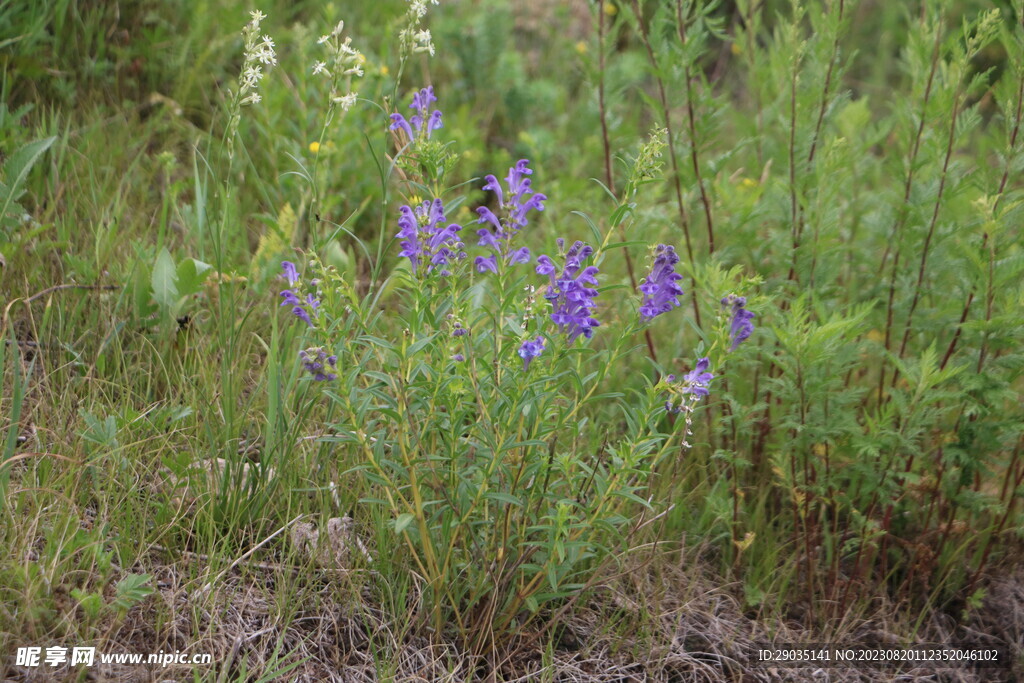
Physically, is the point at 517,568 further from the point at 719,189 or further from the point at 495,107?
the point at 495,107

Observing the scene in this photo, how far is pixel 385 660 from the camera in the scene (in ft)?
7.09

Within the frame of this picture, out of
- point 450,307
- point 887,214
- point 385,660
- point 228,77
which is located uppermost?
point 228,77

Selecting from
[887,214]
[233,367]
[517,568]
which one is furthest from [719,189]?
[233,367]

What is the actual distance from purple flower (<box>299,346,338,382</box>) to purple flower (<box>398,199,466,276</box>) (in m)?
0.31

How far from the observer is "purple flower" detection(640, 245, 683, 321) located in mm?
2037

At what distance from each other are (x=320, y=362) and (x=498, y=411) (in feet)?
1.51

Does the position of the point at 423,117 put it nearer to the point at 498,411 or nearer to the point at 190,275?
the point at 498,411

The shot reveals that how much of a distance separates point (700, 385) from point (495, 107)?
10.4 ft

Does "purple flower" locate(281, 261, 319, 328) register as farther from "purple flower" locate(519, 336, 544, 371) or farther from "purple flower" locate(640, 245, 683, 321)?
"purple flower" locate(640, 245, 683, 321)

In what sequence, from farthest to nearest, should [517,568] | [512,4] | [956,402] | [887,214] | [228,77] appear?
[512,4]
[228,77]
[887,214]
[956,402]
[517,568]

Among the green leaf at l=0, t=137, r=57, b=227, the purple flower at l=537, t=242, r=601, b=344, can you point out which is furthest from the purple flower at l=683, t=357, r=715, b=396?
the green leaf at l=0, t=137, r=57, b=227

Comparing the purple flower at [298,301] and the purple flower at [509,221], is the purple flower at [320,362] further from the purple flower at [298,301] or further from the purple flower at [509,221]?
the purple flower at [509,221]

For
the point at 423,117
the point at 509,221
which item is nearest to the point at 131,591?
the point at 509,221

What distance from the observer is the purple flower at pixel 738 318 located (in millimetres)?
2111
